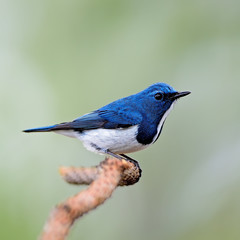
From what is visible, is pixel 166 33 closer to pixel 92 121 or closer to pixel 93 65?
pixel 93 65

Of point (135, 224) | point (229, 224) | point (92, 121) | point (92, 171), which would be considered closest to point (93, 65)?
point (92, 121)

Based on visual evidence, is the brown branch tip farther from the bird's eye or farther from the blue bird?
the bird's eye

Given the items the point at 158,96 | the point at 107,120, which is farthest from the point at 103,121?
the point at 158,96

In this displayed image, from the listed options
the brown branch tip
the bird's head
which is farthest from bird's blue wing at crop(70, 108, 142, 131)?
the brown branch tip

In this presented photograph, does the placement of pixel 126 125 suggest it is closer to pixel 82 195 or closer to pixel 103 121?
pixel 103 121

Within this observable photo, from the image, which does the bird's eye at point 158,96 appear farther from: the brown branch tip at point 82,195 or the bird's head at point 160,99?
the brown branch tip at point 82,195
